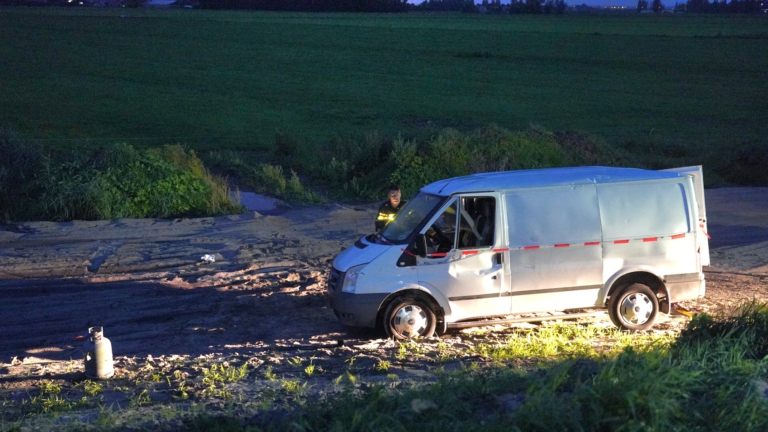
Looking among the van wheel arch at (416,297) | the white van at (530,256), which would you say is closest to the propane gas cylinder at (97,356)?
the white van at (530,256)

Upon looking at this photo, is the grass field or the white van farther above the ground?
the grass field

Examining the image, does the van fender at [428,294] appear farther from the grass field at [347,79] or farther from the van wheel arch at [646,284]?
the grass field at [347,79]

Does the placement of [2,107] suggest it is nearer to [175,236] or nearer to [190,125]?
[190,125]

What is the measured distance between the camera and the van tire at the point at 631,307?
9.48m

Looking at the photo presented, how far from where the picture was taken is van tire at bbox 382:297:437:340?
9.12 m

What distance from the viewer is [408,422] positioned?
17.1 feet

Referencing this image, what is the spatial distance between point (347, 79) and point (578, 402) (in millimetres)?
42647

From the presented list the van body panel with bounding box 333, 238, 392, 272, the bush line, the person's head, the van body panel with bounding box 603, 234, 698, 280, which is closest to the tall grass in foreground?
the van body panel with bounding box 333, 238, 392, 272

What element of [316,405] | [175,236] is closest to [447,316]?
[316,405]

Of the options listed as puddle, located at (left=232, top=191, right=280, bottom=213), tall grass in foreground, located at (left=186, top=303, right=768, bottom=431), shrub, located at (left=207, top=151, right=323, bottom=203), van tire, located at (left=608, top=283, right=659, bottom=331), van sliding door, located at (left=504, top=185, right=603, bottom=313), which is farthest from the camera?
shrub, located at (left=207, top=151, right=323, bottom=203)

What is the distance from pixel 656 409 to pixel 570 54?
5641 cm

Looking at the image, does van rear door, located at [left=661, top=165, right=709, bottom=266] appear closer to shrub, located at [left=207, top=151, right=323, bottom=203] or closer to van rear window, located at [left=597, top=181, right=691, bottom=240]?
van rear window, located at [left=597, top=181, right=691, bottom=240]

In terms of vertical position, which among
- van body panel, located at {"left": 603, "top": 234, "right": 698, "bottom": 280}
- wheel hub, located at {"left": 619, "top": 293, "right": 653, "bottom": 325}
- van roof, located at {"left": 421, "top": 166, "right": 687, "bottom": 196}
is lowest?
wheel hub, located at {"left": 619, "top": 293, "right": 653, "bottom": 325}

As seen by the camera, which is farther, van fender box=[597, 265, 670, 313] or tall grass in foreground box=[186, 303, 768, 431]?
van fender box=[597, 265, 670, 313]
